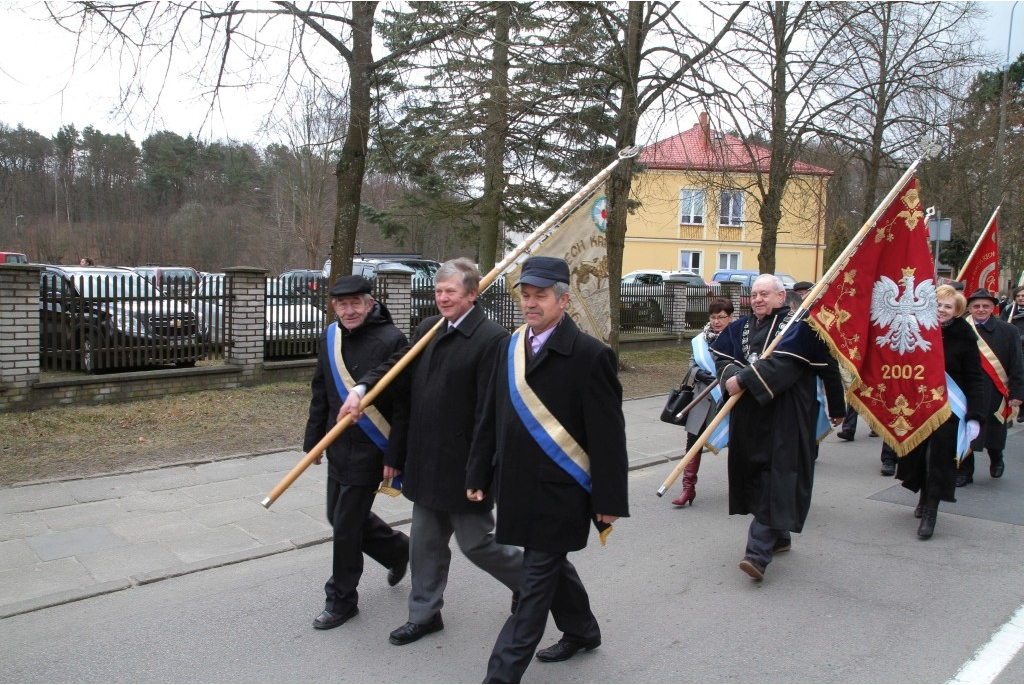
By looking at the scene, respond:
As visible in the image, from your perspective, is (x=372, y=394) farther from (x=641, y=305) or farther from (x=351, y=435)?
(x=641, y=305)

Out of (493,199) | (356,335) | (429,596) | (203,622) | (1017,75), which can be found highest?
(1017,75)

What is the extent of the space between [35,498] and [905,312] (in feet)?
23.0

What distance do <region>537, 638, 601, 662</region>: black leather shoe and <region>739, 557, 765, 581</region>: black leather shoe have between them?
4.72 ft

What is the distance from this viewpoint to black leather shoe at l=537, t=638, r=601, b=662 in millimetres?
4000

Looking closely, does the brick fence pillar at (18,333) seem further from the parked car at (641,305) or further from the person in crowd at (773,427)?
the parked car at (641,305)

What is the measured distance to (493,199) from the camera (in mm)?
18531

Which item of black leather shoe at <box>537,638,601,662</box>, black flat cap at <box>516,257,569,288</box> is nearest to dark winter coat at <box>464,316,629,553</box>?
black flat cap at <box>516,257,569,288</box>

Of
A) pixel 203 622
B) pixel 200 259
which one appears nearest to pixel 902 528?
pixel 203 622

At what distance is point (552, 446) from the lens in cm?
362

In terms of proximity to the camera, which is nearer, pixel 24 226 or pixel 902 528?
pixel 902 528

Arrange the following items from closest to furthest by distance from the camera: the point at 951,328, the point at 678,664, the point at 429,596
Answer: the point at 678,664 < the point at 429,596 < the point at 951,328

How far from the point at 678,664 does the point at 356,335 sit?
7.83 feet

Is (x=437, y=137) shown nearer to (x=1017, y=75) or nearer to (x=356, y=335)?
(x=356, y=335)

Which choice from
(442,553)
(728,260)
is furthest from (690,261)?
(442,553)
